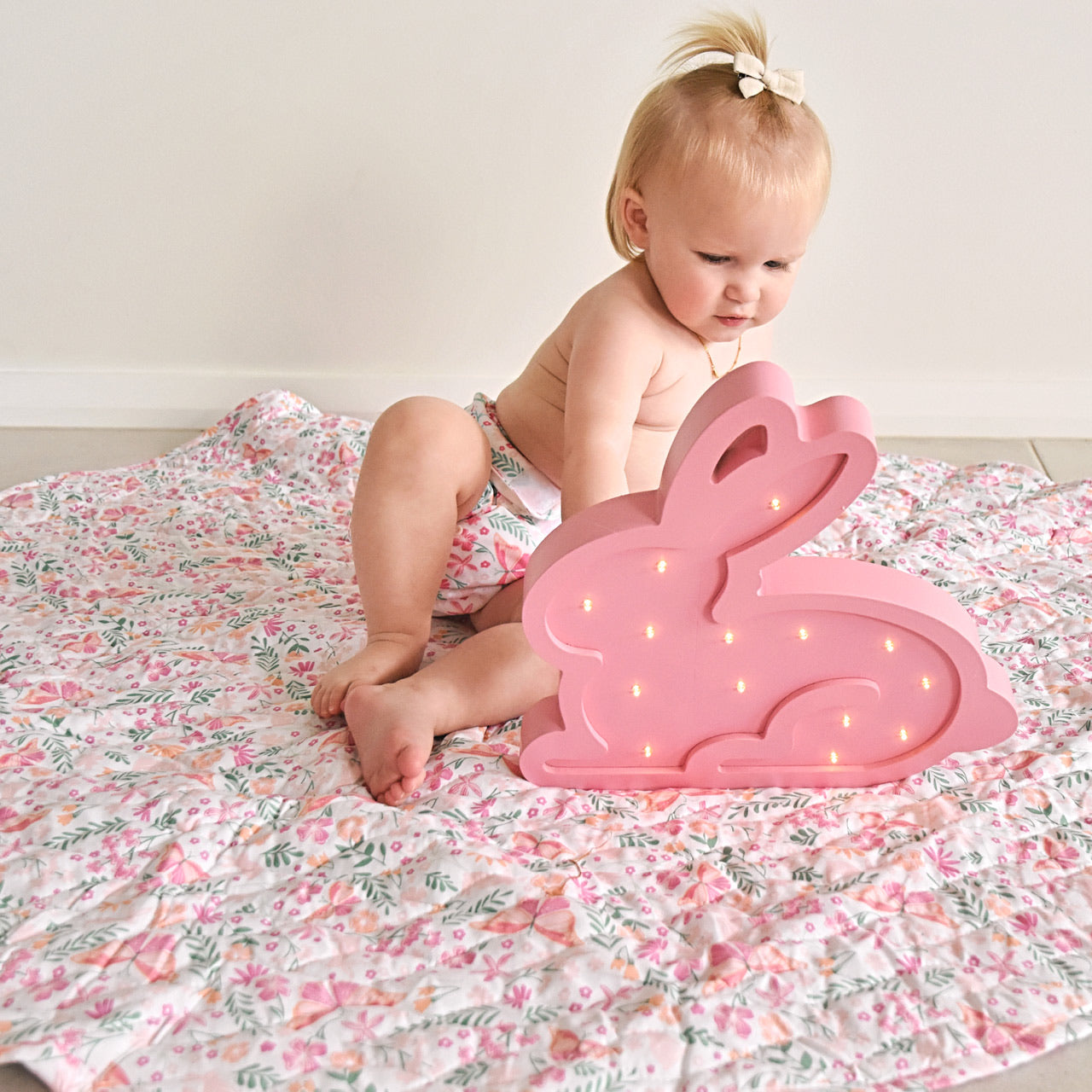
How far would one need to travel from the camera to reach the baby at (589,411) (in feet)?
3.31

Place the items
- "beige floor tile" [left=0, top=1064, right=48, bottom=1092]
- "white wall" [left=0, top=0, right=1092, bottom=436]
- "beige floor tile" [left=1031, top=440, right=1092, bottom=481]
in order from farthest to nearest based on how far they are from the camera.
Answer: "beige floor tile" [left=1031, top=440, right=1092, bottom=481] → "white wall" [left=0, top=0, right=1092, bottom=436] → "beige floor tile" [left=0, top=1064, right=48, bottom=1092]

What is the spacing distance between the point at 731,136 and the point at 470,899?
0.66m

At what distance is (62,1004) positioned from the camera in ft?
2.34

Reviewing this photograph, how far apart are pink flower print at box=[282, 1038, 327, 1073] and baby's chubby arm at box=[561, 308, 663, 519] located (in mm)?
497

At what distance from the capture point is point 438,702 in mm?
983

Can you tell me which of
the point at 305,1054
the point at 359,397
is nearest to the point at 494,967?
the point at 305,1054

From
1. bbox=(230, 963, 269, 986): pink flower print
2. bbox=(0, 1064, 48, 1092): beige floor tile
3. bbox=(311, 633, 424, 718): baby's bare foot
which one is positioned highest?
bbox=(311, 633, 424, 718): baby's bare foot

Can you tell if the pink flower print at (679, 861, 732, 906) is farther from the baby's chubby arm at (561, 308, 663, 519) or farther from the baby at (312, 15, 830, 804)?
the baby's chubby arm at (561, 308, 663, 519)

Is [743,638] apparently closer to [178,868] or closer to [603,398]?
[603,398]

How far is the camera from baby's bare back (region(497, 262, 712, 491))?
3.66ft

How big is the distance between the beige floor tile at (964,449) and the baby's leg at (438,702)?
0.98 m

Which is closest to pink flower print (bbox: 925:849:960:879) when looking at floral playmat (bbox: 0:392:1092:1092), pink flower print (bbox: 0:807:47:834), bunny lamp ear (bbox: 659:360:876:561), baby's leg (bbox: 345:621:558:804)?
floral playmat (bbox: 0:392:1092:1092)

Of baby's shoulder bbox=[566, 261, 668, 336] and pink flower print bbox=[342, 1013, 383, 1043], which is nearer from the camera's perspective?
pink flower print bbox=[342, 1013, 383, 1043]

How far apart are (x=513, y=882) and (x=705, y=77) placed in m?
0.71
